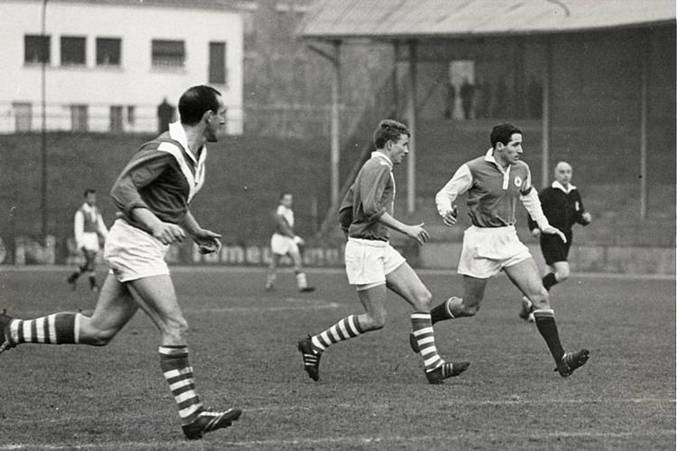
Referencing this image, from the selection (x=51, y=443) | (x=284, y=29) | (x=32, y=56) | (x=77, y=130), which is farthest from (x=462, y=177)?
(x=284, y=29)

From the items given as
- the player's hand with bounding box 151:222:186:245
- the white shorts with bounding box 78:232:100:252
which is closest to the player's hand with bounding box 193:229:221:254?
the player's hand with bounding box 151:222:186:245

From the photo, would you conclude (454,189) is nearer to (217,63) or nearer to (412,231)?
(412,231)

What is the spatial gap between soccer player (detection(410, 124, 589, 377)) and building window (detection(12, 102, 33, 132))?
135ft

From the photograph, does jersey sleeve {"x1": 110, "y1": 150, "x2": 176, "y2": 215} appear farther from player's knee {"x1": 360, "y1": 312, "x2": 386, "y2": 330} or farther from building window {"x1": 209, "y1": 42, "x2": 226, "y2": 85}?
building window {"x1": 209, "y1": 42, "x2": 226, "y2": 85}

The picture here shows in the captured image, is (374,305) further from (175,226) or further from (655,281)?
(655,281)

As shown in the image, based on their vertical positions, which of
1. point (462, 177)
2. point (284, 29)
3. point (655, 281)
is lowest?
point (655, 281)

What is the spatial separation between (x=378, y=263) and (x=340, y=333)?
2.34 ft

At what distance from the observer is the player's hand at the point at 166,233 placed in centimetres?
790

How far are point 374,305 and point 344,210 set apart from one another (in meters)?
0.85

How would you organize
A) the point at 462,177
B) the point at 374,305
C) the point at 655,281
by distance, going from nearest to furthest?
the point at 374,305
the point at 462,177
the point at 655,281

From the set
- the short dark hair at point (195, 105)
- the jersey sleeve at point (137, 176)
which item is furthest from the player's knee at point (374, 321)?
the jersey sleeve at point (137, 176)

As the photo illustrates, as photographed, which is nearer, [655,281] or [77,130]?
[655,281]

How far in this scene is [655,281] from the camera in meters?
31.6

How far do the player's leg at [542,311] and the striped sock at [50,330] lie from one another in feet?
14.5
